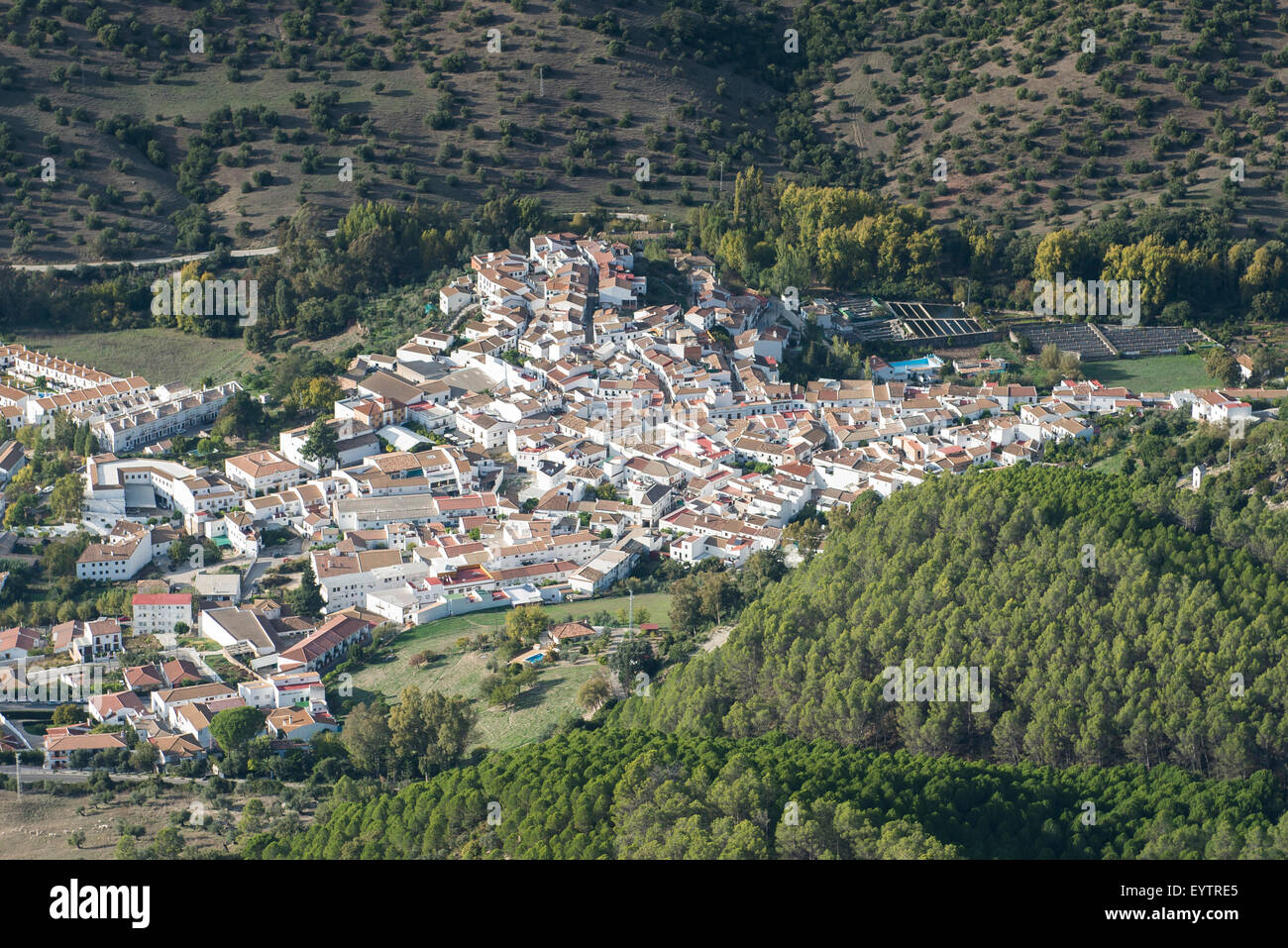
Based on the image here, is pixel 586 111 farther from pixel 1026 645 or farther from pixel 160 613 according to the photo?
pixel 1026 645

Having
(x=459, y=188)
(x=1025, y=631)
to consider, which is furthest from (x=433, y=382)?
(x=1025, y=631)

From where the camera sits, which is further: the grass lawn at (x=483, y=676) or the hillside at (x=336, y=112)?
the hillside at (x=336, y=112)

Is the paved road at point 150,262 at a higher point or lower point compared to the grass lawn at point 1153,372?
higher

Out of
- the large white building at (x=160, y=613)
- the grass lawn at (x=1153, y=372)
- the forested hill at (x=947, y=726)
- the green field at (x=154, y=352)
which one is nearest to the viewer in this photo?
the forested hill at (x=947, y=726)

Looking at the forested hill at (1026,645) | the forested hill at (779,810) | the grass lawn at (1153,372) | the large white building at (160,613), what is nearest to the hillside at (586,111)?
the grass lawn at (1153,372)

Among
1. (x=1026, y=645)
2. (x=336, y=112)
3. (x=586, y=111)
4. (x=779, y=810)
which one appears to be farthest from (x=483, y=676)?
(x=586, y=111)

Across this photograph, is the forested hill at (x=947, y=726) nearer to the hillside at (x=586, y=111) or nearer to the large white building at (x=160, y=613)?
the large white building at (x=160, y=613)

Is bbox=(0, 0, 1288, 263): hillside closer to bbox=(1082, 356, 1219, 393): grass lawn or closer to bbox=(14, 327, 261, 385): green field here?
bbox=(14, 327, 261, 385): green field

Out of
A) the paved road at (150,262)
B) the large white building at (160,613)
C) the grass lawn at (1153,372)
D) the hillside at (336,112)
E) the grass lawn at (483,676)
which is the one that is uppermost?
the hillside at (336,112)
